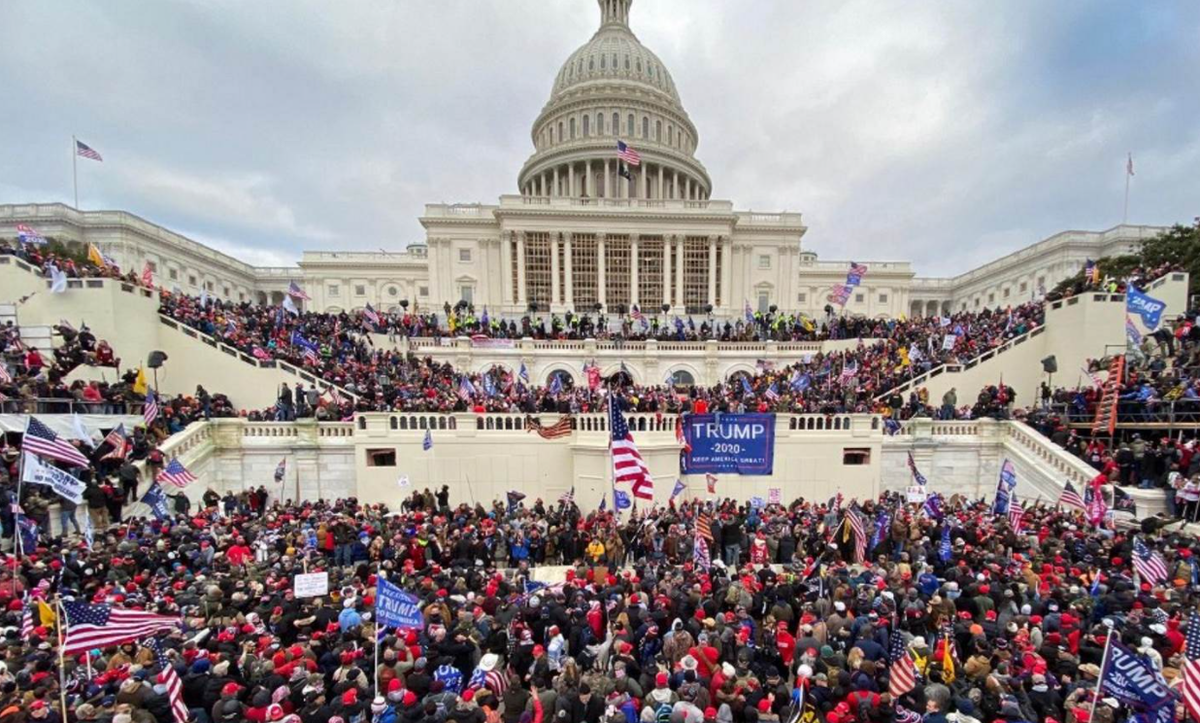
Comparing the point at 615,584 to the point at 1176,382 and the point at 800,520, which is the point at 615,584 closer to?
the point at 800,520

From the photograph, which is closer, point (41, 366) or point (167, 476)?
point (167, 476)

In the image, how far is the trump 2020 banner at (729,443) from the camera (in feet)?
55.5

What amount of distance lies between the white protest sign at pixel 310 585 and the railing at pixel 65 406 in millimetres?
13080

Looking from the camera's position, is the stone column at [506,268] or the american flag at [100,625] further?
the stone column at [506,268]

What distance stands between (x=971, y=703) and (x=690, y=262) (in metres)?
47.9

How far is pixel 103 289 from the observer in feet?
69.9

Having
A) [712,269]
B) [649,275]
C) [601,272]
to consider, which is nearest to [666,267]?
[649,275]

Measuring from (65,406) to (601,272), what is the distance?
39.3 meters

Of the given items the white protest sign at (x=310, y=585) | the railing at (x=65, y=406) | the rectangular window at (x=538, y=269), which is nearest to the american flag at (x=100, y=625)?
the white protest sign at (x=310, y=585)

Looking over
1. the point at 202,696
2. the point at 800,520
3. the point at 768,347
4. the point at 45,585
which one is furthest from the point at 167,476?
the point at 768,347

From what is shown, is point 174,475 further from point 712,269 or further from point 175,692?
point 712,269

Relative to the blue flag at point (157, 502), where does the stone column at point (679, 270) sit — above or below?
above

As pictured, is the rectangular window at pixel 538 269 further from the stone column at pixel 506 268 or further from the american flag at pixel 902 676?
the american flag at pixel 902 676

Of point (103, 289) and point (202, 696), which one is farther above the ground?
point (103, 289)
